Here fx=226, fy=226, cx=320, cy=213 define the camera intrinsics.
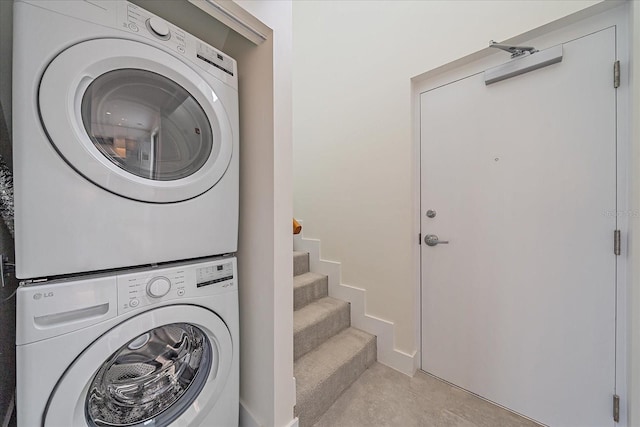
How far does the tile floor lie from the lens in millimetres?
1243

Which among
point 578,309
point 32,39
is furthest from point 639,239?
point 32,39

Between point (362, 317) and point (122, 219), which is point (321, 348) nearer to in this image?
point (362, 317)

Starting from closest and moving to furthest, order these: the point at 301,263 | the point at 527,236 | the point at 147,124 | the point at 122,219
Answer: the point at 122,219
the point at 147,124
the point at 527,236
the point at 301,263

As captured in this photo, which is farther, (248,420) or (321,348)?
(321,348)

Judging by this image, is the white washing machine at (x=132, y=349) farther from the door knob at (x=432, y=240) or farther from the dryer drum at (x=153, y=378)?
the door knob at (x=432, y=240)

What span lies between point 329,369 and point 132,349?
3.42ft

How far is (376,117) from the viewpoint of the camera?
69.6 inches

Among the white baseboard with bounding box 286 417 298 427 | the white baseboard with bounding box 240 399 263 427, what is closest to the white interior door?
the white baseboard with bounding box 286 417 298 427

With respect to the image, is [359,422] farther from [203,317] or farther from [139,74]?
[139,74]

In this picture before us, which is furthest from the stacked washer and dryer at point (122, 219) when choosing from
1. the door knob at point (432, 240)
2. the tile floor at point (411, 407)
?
the door knob at point (432, 240)

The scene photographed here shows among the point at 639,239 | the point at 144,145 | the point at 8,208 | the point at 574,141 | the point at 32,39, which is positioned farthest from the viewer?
the point at 574,141

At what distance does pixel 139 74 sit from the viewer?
768 millimetres

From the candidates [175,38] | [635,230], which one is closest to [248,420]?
[175,38]

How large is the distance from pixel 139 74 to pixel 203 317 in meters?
0.89
